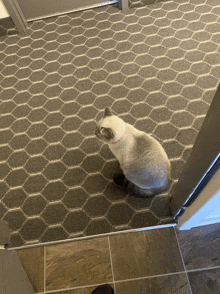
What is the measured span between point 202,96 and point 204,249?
3.55ft

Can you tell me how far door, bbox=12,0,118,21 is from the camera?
83.3 inches

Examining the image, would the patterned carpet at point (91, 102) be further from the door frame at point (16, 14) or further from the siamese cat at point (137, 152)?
the siamese cat at point (137, 152)

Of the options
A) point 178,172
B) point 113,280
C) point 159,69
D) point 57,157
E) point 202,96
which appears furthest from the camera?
point 159,69

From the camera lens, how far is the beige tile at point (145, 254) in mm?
1249

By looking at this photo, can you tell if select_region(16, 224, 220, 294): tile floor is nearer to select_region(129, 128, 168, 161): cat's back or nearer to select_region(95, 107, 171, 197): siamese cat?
select_region(95, 107, 171, 197): siamese cat

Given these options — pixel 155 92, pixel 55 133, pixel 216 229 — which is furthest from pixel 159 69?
pixel 216 229

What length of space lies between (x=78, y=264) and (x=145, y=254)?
1.27 ft

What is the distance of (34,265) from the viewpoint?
1.31m

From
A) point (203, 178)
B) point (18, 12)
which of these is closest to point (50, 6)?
point (18, 12)

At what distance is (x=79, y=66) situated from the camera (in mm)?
1977

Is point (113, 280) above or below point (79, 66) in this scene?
below

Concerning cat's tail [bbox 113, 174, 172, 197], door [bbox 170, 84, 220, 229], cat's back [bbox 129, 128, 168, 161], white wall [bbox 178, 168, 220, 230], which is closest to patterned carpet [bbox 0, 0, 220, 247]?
cat's tail [bbox 113, 174, 172, 197]

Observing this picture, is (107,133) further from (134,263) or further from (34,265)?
(34,265)

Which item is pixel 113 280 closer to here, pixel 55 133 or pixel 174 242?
pixel 174 242
